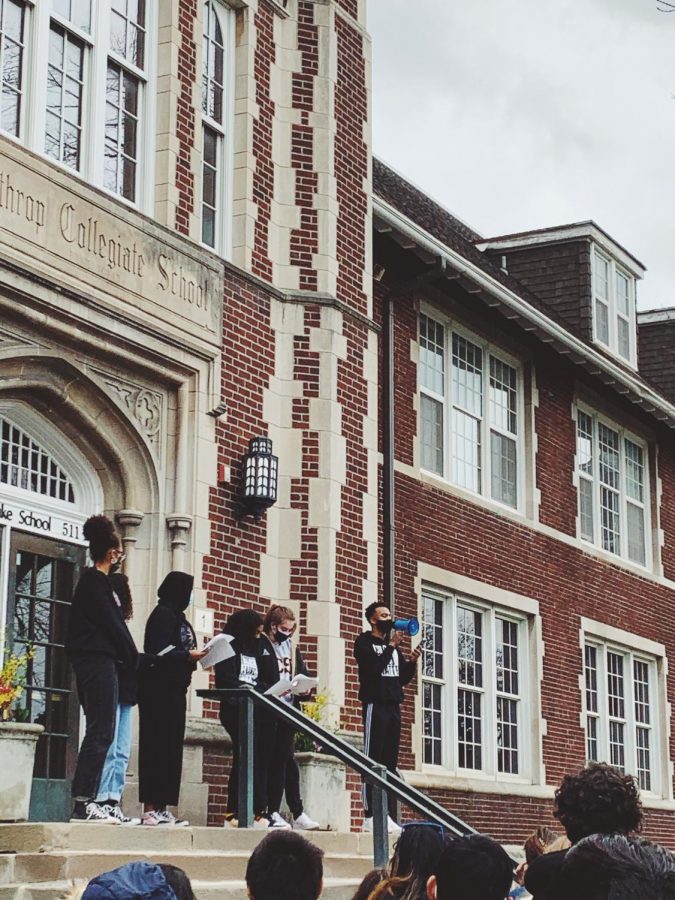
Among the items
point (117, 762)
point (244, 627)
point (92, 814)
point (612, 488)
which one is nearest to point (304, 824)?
point (244, 627)

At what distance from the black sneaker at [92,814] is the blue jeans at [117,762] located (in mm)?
179

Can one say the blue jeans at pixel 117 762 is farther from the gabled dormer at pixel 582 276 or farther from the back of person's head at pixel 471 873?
the gabled dormer at pixel 582 276

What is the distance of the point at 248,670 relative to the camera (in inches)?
398

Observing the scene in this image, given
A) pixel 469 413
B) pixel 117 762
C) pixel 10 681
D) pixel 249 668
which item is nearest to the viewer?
pixel 117 762

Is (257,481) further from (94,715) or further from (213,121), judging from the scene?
(94,715)

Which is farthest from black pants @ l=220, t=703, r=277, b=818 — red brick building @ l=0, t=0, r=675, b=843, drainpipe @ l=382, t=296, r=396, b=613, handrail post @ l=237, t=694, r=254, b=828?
drainpipe @ l=382, t=296, r=396, b=613

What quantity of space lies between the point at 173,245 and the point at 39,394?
1.67 metres

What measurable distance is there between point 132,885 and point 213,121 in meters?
9.98

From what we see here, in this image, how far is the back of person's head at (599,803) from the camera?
169 inches

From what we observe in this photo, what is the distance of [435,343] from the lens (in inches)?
651

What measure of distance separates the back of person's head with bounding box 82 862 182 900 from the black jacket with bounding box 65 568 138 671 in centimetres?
502

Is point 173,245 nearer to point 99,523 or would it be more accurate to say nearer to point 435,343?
point 99,523

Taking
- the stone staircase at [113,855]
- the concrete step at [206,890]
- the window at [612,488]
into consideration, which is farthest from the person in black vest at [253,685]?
the window at [612,488]

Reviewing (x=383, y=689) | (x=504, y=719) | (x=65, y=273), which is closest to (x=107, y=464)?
(x=65, y=273)
